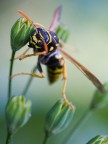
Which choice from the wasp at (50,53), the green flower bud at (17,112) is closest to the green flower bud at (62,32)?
the wasp at (50,53)

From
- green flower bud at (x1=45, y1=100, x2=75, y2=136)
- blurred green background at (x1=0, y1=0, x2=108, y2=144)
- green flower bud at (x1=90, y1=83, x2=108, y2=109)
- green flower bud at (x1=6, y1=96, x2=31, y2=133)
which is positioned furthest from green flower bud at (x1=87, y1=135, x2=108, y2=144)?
blurred green background at (x1=0, y1=0, x2=108, y2=144)

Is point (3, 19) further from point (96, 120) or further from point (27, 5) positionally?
point (96, 120)

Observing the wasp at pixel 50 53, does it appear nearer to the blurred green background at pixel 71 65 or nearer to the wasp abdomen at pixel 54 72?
the wasp abdomen at pixel 54 72

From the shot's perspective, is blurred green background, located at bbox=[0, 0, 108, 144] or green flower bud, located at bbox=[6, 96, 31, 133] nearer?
green flower bud, located at bbox=[6, 96, 31, 133]

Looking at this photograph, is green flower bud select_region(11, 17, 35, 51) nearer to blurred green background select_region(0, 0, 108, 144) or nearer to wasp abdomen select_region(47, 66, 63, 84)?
wasp abdomen select_region(47, 66, 63, 84)

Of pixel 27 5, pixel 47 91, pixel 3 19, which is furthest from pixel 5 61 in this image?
pixel 27 5

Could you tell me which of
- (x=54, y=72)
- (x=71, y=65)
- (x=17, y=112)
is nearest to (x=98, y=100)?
(x=54, y=72)

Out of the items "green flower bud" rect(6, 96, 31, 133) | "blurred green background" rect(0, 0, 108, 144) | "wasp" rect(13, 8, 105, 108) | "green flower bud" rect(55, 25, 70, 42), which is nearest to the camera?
"green flower bud" rect(6, 96, 31, 133)

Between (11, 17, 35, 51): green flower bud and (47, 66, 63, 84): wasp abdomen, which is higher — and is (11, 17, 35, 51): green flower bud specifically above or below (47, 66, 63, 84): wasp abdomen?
above
